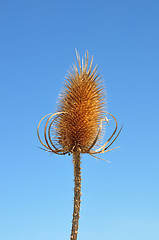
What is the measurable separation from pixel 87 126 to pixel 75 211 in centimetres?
193

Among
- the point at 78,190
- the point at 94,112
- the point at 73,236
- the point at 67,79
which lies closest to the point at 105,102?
the point at 94,112

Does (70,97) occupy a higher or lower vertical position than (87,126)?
higher

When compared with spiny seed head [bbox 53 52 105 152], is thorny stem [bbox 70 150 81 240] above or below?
below

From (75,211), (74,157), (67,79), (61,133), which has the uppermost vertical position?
(67,79)

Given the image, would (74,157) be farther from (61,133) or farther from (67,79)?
(67,79)

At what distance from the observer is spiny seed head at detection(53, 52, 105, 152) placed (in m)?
7.94

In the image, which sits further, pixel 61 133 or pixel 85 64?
pixel 85 64

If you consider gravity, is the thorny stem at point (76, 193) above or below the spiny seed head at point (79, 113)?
below

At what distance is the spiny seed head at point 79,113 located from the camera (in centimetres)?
794

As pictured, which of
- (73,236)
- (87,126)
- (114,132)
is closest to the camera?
(73,236)

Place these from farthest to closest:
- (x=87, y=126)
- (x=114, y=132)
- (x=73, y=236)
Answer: (x=114, y=132)
(x=87, y=126)
(x=73, y=236)

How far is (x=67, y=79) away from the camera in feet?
27.8

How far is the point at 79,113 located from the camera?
26.0ft

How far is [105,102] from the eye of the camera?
28.3ft
